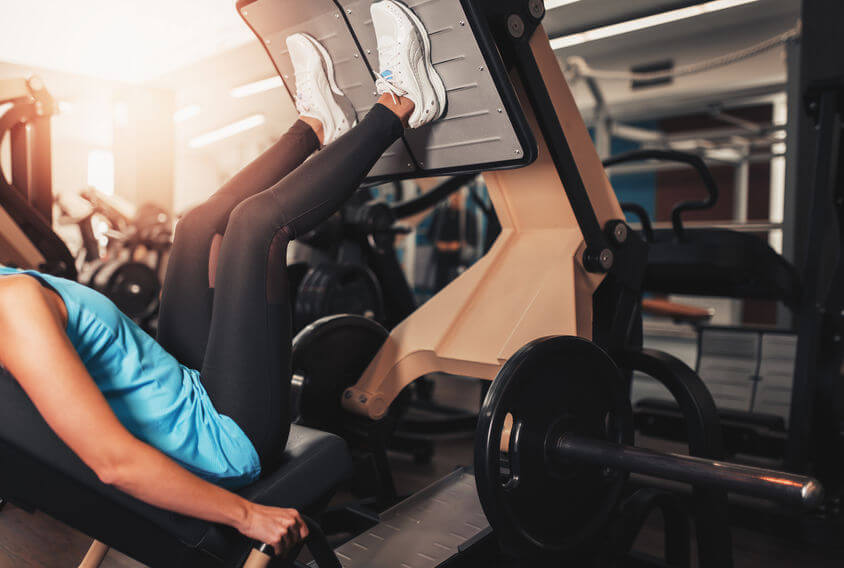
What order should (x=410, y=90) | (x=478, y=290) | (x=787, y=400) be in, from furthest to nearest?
(x=787, y=400)
(x=478, y=290)
(x=410, y=90)

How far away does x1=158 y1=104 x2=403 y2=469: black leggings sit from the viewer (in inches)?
45.7

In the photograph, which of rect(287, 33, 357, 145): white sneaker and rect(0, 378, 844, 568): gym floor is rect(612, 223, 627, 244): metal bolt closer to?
rect(287, 33, 357, 145): white sneaker

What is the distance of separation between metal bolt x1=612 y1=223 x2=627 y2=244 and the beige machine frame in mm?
26

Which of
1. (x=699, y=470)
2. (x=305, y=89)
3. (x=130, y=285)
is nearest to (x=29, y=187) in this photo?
(x=130, y=285)

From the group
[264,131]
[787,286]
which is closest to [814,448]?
[787,286]

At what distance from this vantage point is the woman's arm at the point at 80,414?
2.67 feet

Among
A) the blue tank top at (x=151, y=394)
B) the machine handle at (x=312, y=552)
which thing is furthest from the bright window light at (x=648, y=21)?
the machine handle at (x=312, y=552)

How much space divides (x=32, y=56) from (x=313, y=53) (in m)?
4.46

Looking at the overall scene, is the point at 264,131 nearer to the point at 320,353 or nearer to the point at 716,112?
the point at 716,112

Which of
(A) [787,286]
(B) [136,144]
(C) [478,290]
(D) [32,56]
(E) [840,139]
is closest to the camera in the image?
(C) [478,290]

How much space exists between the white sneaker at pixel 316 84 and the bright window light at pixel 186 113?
211 inches

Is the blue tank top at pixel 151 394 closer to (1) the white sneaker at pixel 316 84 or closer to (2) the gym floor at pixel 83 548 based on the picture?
(1) the white sneaker at pixel 316 84

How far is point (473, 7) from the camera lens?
1.25m

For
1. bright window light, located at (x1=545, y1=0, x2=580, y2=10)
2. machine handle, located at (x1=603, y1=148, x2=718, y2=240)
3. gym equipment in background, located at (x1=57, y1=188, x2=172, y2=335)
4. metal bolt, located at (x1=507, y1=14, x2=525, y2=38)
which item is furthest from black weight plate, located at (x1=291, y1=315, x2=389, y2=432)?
gym equipment in background, located at (x1=57, y1=188, x2=172, y2=335)
